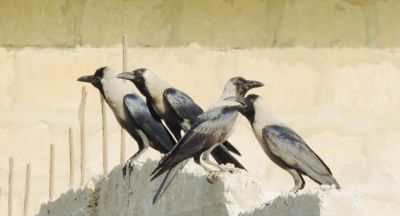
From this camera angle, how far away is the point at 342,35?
53.8 feet

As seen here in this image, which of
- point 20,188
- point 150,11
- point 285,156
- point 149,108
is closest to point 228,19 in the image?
point 150,11

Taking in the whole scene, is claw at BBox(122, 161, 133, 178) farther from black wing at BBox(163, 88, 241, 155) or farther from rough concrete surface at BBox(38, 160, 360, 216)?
black wing at BBox(163, 88, 241, 155)

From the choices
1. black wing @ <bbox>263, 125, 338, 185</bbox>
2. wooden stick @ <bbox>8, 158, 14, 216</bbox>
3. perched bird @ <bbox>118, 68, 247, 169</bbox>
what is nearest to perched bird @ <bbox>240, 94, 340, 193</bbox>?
black wing @ <bbox>263, 125, 338, 185</bbox>

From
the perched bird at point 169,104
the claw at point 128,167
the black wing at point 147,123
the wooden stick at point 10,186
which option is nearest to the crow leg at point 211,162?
the perched bird at point 169,104

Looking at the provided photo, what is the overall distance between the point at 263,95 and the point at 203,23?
1.81 ft

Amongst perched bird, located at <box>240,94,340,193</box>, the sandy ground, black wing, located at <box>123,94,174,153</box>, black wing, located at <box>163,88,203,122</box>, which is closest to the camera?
perched bird, located at <box>240,94,340,193</box>

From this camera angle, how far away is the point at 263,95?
1600 cm

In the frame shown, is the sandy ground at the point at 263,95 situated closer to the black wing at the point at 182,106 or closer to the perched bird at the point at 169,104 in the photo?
the perched bird at the point at 169,104

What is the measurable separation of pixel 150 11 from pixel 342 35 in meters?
1.18

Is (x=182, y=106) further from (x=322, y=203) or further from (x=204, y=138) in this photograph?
(x=322, y=203)

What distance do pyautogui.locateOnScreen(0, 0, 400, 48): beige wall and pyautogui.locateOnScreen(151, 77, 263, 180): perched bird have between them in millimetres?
5432

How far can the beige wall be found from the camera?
15.9 meters

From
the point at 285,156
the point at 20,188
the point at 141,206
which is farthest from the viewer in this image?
the point at 20,188

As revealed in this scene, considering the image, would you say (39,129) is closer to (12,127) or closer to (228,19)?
(12,127)
